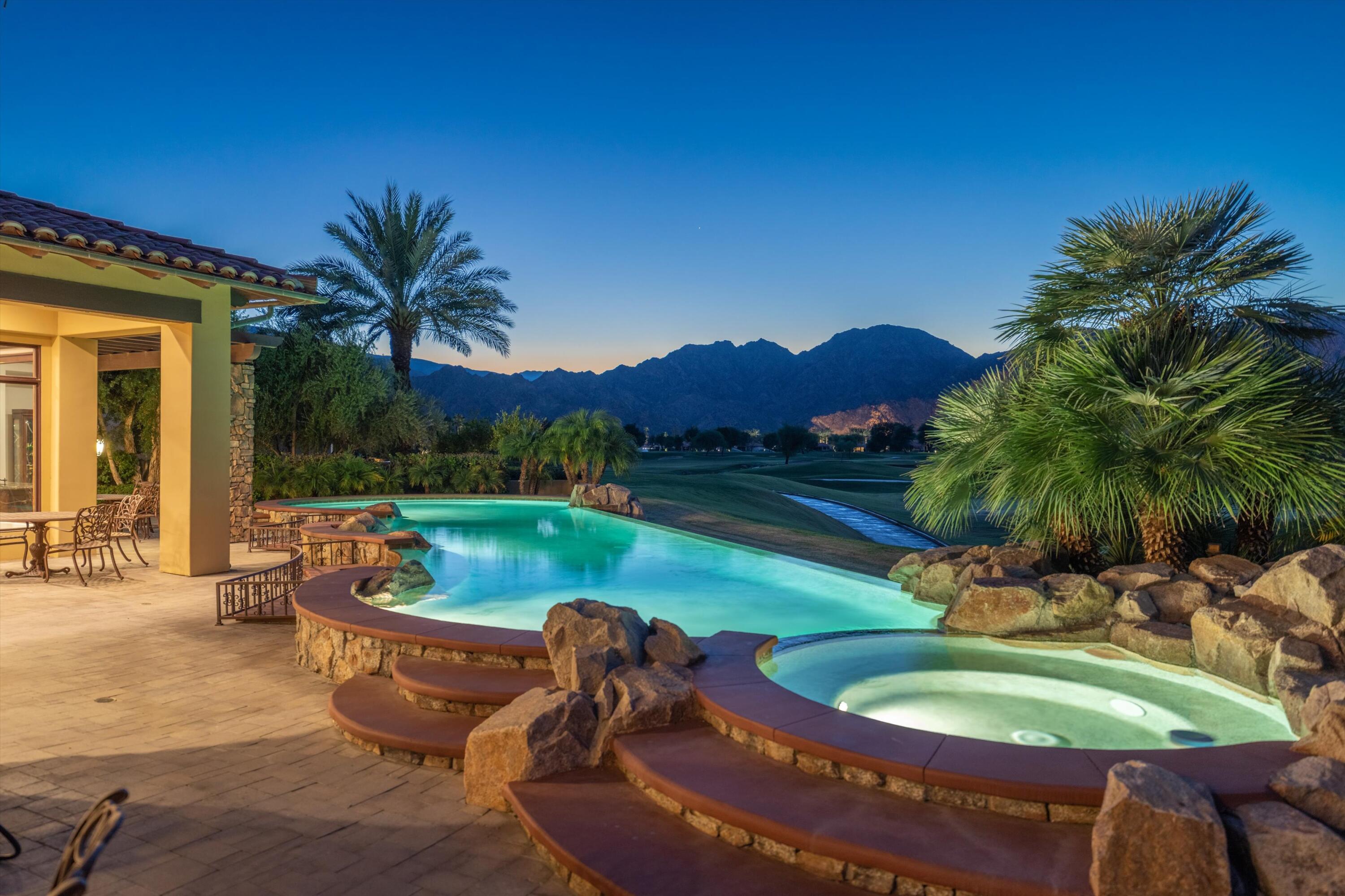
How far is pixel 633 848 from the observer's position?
3.07m

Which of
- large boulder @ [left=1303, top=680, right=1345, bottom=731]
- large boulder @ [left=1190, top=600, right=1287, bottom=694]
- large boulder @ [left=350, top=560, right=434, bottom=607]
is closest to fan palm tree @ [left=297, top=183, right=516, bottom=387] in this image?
large boulder @ [left=350, top=560, right=434, bottom=607]

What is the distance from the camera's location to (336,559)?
32.1 feet

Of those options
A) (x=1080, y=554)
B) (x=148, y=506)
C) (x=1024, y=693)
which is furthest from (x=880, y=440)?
(x=1024, y=693)

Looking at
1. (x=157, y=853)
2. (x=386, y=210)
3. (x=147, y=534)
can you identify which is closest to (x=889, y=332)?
(x=386, y=210)

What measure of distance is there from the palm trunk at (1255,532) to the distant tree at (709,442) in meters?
58.3

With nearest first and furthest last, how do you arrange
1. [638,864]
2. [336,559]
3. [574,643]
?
1. [638,864]
2. [574,643]
3. [336,559]

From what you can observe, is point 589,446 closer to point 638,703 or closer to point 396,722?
point 396,722

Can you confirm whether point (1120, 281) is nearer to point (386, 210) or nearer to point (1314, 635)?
point (1314, 635)

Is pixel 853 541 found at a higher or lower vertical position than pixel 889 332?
lower

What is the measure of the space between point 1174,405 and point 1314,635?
2.69 m

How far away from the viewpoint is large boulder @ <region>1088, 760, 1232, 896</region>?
246cm

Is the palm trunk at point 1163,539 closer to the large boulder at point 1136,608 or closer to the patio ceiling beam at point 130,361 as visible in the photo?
the large boulder at point 1136,608

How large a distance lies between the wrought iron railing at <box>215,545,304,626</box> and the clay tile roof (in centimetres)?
370

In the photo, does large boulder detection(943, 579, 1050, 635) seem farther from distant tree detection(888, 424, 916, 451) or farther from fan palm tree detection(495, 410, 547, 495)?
distant tree detection(888, 424, 916, 451)
